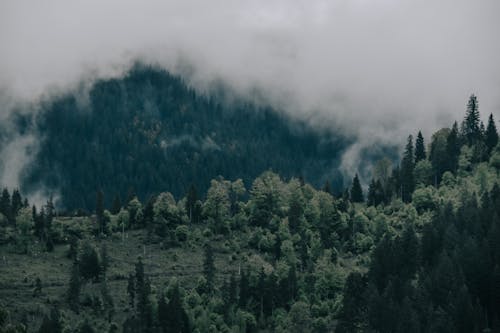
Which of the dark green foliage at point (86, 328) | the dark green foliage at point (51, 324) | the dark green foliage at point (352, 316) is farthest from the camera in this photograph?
the dark green foliage at point (86, 328)

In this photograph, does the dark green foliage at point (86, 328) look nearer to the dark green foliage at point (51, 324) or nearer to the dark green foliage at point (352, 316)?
the dark green foliage at point (51, 324)

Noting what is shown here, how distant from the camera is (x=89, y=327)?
19650 centimetres

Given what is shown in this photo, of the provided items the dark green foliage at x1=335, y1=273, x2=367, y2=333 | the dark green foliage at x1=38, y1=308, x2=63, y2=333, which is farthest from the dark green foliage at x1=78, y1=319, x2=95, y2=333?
the dark green foliage at x1=335, y1=273, x2=367, y2=333

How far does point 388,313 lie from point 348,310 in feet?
39.6

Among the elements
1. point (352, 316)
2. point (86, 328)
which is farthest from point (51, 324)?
point (352, 316)

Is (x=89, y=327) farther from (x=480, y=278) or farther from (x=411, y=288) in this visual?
(x=480, y=278)

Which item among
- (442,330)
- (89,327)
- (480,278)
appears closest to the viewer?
(442,330)

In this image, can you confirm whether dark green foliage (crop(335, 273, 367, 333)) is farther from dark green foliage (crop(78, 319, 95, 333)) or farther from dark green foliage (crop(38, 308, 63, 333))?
dark green foliage (crop(38, 308, 63, 333))

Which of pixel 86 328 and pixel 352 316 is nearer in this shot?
pixel 352 316

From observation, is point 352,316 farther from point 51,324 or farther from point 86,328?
point 51,324

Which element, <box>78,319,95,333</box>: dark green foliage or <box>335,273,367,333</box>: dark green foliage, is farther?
<box>78,319,95,333</box>: dark green foliage

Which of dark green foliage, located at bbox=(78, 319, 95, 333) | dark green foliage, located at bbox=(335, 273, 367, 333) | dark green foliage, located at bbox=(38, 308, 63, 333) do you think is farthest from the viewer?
dark green foliage, located at bbox=(78, 319, 95, 333)

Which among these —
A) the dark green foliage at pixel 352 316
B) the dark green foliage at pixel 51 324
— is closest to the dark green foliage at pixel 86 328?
the dark green foliage at pixel 51 324

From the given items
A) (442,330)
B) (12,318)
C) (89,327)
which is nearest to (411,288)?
(442,330)
